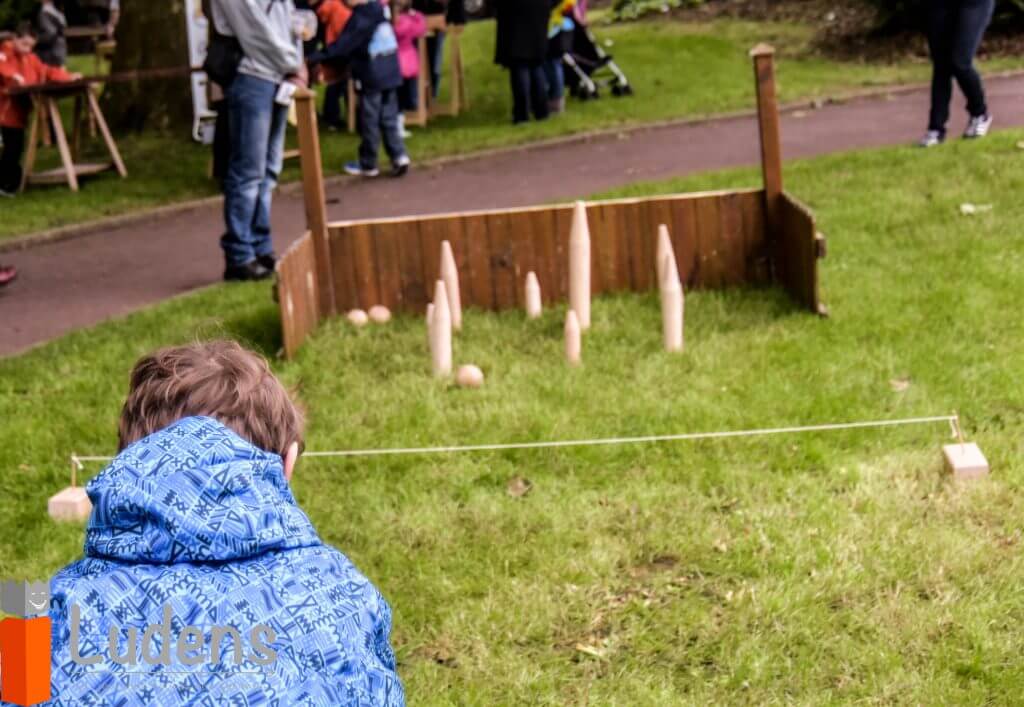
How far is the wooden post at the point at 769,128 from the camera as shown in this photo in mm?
6852

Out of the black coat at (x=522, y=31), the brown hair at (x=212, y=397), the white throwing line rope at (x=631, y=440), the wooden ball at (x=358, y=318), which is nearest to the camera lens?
the brown hair at (x=212, y=397)

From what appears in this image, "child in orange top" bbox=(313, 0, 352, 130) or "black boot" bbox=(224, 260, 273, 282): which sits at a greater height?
"child in orange top" bbox=(313, 0, 352, 130)

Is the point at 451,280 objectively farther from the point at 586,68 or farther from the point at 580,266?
the point at 586,68

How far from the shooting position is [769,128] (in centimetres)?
692

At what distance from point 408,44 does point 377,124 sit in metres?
2.43

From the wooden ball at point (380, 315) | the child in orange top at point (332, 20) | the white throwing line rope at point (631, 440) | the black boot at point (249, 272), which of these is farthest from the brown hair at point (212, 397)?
the child in orange top at point (332, 20)

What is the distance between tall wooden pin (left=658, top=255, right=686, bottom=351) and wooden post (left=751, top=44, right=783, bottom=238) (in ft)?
3.68

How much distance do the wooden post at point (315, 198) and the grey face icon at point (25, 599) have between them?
17.0 feet

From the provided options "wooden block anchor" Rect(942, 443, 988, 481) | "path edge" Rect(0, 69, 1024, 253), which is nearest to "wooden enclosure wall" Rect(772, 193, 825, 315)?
"wooden block anchor" Rect(942, 443, 988, 481)

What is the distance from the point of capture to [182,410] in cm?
224

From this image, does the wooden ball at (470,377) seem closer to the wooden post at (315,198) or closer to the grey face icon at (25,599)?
the wooden post at (315,198)

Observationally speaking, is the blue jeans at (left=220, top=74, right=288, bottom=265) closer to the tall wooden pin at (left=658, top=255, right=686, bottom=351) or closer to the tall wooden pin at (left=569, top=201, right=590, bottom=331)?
the tall wooden pin at (left=569, top=201, right=590, bottom=331)

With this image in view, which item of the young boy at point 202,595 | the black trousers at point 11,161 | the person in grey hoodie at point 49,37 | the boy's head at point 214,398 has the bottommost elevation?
the black trousers at point 11,161

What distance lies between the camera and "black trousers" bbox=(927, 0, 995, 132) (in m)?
9.67
